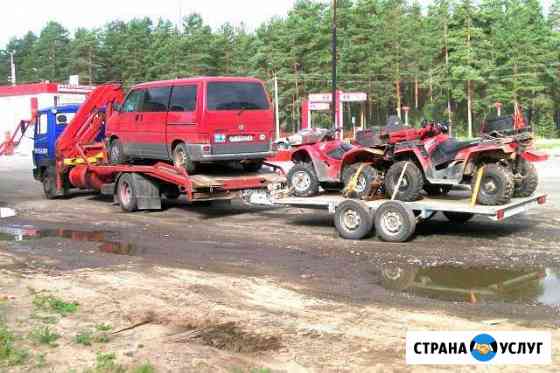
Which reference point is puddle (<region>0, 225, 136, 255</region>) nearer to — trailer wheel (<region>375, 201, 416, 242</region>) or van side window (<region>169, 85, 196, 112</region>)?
van side window (<region>169, 85, 196, 112</region>)

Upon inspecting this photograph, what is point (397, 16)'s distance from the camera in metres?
67.8

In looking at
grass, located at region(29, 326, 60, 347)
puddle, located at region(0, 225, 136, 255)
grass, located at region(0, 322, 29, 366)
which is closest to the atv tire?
puddle, located at region(0, 225, 136, 255)

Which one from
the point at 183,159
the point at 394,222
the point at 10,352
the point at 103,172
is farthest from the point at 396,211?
the point at 103,172

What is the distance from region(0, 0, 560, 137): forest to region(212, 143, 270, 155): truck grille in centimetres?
5109

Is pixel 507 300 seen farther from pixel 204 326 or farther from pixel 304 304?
pixel 204 326

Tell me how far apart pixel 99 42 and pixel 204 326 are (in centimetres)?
8379

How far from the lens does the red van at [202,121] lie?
12.3 meters

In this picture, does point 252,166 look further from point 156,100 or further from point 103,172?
point 103,172

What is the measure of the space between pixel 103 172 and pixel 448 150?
27.3 feet

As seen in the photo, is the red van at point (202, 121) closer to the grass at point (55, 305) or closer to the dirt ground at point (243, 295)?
the dirt ground at point (243, 295)

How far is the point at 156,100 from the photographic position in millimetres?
13273

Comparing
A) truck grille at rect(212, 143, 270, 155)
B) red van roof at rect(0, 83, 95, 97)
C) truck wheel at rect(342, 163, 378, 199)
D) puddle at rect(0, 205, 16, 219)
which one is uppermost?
red van roof at rect(0, 83, 95, 97)

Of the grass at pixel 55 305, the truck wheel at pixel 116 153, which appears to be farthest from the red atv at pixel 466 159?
the truck wheel at pixel 116 153

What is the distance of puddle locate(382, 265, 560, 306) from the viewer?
6977mm
